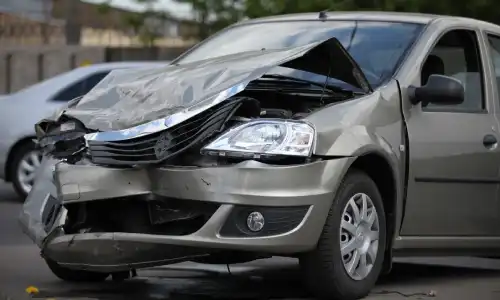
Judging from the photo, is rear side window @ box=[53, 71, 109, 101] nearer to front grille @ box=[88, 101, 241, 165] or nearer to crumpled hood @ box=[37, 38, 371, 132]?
crumpled hood @ box=[37, 38, 371, 132]

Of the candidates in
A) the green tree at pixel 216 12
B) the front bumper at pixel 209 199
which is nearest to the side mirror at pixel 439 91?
the front bumper at pixel 209 199

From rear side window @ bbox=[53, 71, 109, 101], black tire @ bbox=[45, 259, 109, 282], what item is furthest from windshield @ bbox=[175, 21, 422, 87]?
rear side window @ bbox=[53, 71, 109, 101]

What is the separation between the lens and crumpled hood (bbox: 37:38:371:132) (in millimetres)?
6188

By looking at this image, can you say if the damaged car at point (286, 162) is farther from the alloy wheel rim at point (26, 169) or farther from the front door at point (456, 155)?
the alloy wheel rim at point (26, 169)

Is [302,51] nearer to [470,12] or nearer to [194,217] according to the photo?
[194,217]

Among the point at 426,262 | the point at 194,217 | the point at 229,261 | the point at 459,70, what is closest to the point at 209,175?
the point at 194,217

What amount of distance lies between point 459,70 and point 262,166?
226cm

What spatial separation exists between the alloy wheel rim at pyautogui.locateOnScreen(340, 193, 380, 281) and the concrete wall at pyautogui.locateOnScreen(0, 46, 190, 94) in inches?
755

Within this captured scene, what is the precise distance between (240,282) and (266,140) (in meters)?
1.61

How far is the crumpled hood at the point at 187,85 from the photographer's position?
20.3 ft

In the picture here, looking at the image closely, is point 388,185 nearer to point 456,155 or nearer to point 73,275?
point 456,155

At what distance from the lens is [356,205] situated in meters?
6.37

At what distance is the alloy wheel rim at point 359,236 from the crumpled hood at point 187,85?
0.70 m

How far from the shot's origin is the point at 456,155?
7086 millimetres
